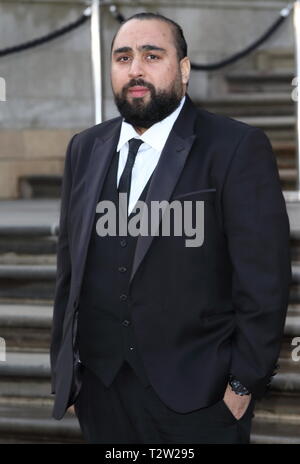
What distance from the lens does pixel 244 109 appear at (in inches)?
301

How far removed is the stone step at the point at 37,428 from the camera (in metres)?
3.70

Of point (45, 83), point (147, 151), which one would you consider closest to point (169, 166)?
point (147, 151)

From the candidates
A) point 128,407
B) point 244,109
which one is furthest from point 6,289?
point 244,109

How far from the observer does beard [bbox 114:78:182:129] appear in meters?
2.43

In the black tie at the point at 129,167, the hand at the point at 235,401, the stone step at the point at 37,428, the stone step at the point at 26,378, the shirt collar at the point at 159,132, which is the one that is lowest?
the stone step at the point at 37,428

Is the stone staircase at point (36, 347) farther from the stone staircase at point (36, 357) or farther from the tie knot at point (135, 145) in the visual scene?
the tie knot at point (135, 145)

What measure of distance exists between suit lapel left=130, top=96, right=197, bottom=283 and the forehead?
0.70ft

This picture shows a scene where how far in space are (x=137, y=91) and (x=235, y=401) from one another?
88 cm

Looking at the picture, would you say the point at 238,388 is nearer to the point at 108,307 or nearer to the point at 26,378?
the point at 108,307

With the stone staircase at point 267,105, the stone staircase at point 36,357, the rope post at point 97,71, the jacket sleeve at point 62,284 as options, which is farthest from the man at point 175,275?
the stone staircase at point 267,105

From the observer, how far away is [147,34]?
2.44 meters

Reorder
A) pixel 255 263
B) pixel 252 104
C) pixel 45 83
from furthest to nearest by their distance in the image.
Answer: pixel 252 104, pixel 45 83, pixel 255 263

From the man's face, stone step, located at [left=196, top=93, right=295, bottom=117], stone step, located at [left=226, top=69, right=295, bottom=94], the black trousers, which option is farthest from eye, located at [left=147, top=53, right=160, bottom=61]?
stone step, located at [left=226, top=69, right=295, bottom=94]

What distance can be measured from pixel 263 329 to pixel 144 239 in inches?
15.6
